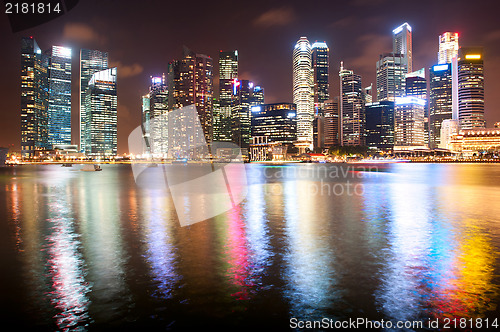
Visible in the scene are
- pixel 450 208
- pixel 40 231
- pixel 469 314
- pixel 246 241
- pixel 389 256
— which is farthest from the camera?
pixel 450 208

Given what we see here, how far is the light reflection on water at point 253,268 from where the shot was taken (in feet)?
28.5

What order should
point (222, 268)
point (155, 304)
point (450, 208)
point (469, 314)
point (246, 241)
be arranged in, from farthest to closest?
point (450, 208), point (246, 241), point (222, 268), point (155, 304), point (469, 314)

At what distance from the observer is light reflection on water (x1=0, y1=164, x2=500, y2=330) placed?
341 inches

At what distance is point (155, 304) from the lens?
29.7 feet

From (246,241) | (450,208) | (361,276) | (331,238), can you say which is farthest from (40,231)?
(450,208)

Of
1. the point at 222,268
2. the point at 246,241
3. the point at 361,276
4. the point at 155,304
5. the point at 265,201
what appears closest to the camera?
the point at 155,304

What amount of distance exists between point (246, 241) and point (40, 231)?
1152 centimetres

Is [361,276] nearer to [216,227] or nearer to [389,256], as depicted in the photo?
[389,256]

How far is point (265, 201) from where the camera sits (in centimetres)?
3216

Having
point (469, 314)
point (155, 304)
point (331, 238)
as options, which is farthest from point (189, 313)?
point (331, 238)

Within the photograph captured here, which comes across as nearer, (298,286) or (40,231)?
(298,286)

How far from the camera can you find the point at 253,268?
12.1 meters

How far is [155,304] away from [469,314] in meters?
7.73

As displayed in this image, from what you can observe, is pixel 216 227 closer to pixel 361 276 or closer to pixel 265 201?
pixel 361 276
